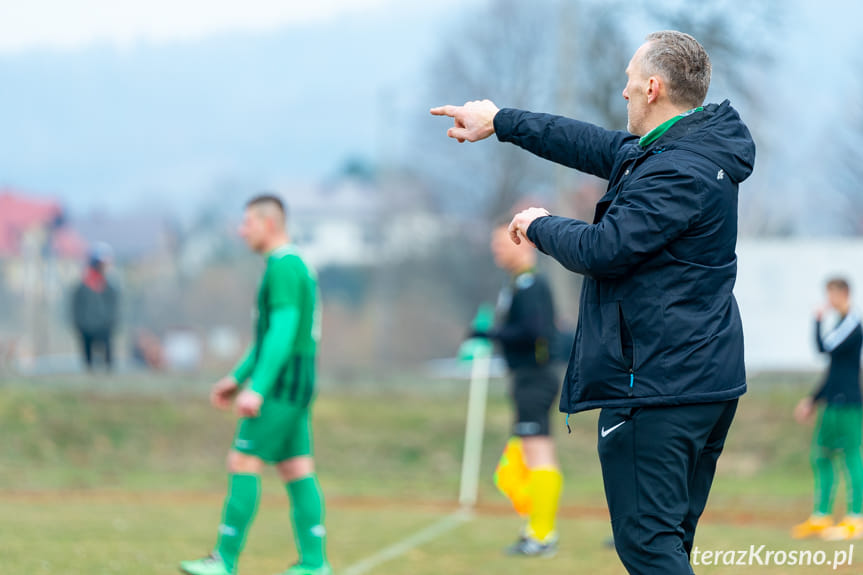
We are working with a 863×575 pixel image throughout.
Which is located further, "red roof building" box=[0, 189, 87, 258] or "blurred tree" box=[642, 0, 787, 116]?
"red roof building" box=[0, 189, 87, 258]

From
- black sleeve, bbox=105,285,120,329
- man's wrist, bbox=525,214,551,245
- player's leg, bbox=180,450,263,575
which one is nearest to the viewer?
man's wrist, bbox=525,214,551,245

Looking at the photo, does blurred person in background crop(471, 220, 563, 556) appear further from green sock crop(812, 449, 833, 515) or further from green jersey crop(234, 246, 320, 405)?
green sock crop(812, 449, 833, 515)

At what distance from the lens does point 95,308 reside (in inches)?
659

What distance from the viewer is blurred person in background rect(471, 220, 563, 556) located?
26.3 feet

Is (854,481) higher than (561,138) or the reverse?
the reverse

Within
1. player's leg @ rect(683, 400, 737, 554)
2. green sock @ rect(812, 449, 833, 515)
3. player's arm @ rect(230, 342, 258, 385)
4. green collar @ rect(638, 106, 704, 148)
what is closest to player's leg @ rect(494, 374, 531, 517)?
player's arm @ rect(230, 342, 258, 385)

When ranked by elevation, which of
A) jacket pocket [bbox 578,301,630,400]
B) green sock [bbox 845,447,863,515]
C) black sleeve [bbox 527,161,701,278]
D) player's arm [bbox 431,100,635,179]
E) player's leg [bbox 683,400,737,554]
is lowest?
green sock [bbox 845,447,863,515]

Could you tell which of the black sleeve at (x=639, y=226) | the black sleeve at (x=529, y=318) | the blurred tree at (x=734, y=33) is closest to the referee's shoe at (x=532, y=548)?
the black sleeve at (x=529, y=318)

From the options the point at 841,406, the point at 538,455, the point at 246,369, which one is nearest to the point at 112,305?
the point at 538,455

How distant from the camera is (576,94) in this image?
62.7 feet

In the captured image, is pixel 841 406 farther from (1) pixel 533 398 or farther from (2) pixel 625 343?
(2) pixel 625 343

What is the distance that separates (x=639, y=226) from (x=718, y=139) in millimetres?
451

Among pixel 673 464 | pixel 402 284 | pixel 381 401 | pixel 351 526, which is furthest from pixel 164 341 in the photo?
pixel 673 464

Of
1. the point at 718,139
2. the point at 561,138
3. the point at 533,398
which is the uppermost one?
the point at 561,138
